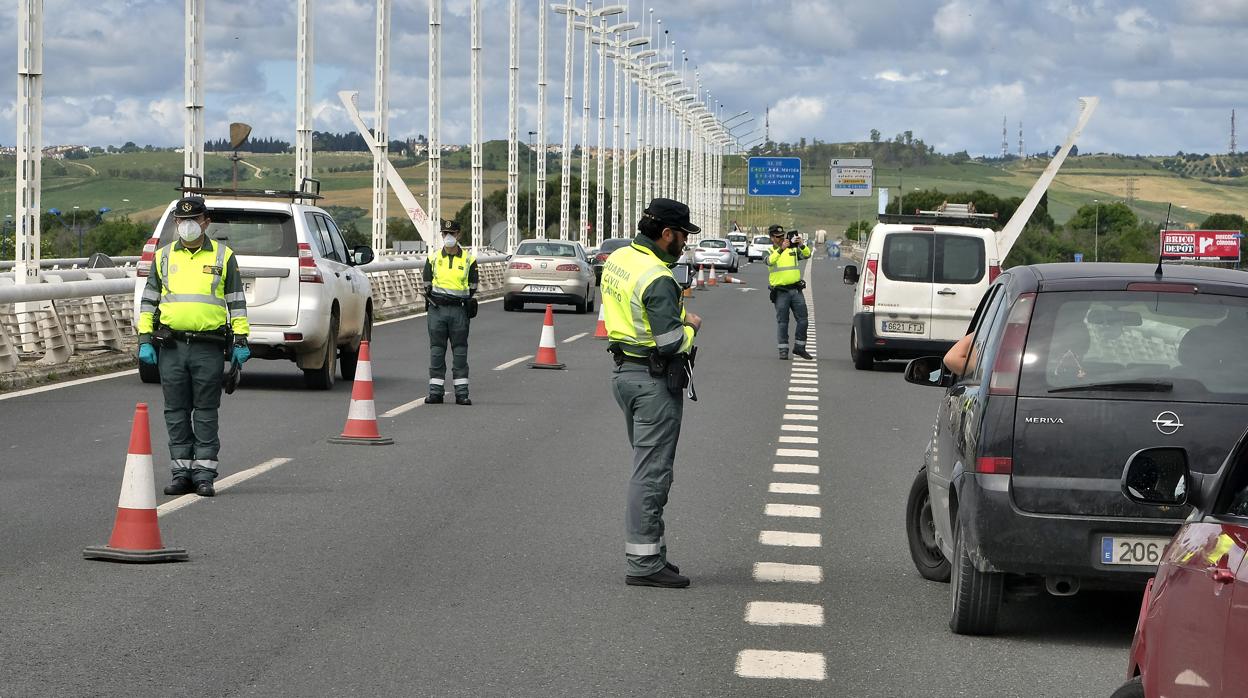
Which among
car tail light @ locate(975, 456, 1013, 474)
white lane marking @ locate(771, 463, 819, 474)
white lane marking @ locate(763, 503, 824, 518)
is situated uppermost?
car tail light @ locate(975, 456, 1013, 474)

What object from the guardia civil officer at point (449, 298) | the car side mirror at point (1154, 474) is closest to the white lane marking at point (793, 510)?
the car side mirror at point (1154, 474)

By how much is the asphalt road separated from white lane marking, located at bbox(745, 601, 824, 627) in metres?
0.02

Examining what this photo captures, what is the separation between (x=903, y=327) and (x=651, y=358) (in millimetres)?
15770

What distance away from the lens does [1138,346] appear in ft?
25.1

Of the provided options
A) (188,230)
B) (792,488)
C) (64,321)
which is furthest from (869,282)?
(188,230)

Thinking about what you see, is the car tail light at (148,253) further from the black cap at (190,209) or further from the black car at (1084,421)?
the black car at (1084,421)

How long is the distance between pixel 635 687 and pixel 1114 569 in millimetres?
2016

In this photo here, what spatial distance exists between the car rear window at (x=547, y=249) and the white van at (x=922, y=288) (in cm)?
1841

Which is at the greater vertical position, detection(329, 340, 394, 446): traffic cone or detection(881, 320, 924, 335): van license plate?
detection(881, 320, 924, 335): van license plate

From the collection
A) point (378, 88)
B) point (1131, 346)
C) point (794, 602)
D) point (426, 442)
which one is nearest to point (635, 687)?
point (794, 602)

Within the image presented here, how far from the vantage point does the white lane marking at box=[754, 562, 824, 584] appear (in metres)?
9.05

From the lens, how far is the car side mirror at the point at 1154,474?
14.5ft

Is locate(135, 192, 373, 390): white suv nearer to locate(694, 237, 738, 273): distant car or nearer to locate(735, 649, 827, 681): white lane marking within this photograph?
locate(735, 649, 827, 681): white lane marking

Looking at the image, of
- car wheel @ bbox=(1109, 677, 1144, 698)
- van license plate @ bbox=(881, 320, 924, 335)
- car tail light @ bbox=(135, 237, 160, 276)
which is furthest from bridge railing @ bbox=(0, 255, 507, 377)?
car wheel @ bbox=(1109, 677, 1144, 698)
